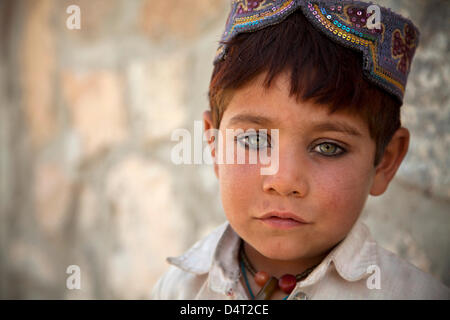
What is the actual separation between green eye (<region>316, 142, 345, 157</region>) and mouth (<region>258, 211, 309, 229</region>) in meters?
0.15

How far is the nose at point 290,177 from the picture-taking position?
0.90 meters

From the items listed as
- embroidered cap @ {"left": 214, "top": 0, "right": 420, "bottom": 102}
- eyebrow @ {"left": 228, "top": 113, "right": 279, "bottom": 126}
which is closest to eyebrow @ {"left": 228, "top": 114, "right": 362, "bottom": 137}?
eyebrow @ {"left": 228, "top": 113, "right": 279, "bottom": 126}

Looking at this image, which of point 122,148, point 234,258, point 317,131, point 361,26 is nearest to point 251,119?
point 317,131

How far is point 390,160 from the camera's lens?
1.09m

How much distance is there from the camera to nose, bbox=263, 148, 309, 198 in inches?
35.5

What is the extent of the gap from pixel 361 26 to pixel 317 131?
0.24 metres

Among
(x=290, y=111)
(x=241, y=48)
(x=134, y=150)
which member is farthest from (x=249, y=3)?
(x=134, y=150)

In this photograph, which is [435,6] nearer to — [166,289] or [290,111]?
[290,111]

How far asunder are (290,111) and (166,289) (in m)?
0.63

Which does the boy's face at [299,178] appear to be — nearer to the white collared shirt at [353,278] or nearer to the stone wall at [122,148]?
the white collared shirt at [353,278]

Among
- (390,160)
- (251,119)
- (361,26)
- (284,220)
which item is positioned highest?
(361,26)

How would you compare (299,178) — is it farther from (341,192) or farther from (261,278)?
(261,278)

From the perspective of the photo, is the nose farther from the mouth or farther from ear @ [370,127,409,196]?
ear @ [370,127,409,196]
